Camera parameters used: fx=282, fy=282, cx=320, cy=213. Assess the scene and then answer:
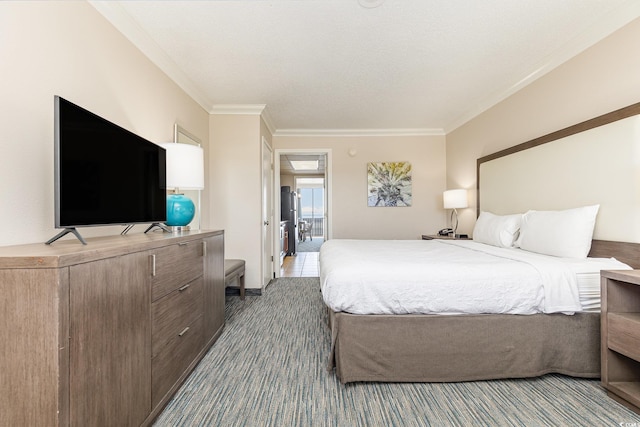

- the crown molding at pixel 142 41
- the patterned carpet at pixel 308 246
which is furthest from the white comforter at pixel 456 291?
the patterned carpet at pixel 308 246

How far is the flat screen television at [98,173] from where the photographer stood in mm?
1182

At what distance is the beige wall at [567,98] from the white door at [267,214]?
2.96 m

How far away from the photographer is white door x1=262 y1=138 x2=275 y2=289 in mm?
4012

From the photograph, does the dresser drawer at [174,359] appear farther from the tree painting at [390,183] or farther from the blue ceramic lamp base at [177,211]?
the tree painting at [390,183]

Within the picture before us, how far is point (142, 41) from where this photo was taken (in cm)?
223

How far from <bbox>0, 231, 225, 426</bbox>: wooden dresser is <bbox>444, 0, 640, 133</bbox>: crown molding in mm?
3380

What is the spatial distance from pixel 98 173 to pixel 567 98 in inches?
139

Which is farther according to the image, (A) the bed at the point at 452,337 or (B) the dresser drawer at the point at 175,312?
(A) the bed at the point at 452,337

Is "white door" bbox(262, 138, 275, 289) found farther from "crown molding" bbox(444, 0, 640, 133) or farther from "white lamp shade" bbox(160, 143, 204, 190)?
"crown molding" bbox(444, 0, 640, 133)

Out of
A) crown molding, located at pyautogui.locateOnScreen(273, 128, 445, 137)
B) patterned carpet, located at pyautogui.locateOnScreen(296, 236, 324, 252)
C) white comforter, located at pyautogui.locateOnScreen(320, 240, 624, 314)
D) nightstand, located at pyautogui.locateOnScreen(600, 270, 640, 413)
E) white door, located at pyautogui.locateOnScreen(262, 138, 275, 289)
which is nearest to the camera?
nightstand, located at pyautogui.locateOnScreen(600, 270, 640, 413)

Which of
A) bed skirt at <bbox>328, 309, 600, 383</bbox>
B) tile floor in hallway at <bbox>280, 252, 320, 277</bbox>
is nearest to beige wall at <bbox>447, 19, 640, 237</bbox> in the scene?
bed skirt at <bbox>328, 309, 600, 383</bbox>

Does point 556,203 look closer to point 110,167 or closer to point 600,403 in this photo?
point 600,403

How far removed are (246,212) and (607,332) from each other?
3532 millimetres

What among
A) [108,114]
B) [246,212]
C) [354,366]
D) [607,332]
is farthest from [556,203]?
[108,114]
